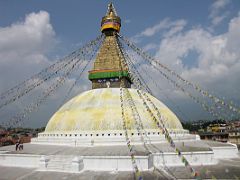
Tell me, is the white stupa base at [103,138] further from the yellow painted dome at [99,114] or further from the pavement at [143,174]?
the pavement at [143,174]

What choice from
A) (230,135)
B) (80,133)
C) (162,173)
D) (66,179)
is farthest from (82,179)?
(230,135)

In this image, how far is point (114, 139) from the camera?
14180 mm

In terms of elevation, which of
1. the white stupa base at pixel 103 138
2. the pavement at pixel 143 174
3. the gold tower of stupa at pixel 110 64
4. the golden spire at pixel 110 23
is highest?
the golden spire at pixel 110 23

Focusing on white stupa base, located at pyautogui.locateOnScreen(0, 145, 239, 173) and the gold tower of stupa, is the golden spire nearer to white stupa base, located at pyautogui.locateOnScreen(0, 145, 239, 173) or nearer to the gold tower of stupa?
the gold tower of stupa

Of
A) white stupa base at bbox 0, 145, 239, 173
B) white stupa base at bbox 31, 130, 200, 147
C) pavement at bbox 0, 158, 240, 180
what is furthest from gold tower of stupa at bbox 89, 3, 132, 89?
pavement at bbox 0, 158, 240, 180

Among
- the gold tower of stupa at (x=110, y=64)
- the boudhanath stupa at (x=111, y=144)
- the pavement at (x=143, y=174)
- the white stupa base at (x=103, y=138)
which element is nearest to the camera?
the pavement at (x=143, y=174)

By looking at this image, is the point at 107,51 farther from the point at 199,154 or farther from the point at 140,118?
the point at 199,154

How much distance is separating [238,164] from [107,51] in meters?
11.0

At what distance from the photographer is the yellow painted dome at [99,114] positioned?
48.8 feet

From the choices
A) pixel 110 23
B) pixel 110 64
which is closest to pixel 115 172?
pixel 110 64

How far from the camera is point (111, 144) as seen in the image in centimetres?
1413

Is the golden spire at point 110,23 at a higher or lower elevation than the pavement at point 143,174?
higher

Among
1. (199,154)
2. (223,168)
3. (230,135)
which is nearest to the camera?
(223,168)

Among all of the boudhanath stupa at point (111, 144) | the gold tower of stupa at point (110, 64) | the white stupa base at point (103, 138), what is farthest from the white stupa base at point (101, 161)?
the gold tower of stupa at point (110, 64)
